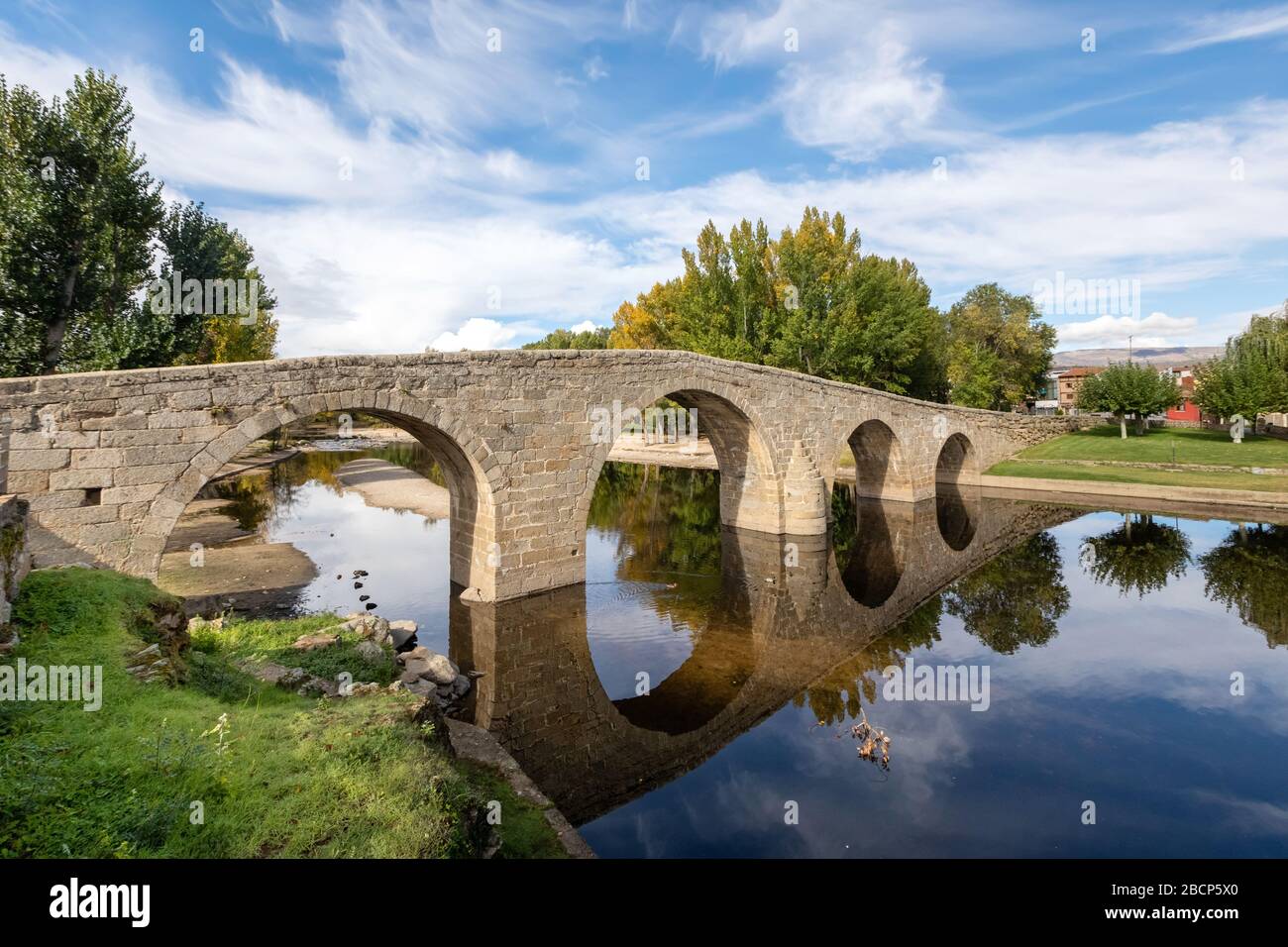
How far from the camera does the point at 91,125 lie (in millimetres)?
19234

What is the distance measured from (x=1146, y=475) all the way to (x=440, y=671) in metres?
32.9

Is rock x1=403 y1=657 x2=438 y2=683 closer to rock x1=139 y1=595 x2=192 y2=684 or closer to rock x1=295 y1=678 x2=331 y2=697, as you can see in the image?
rock x1=295 y1=678 x2=331 y2=697

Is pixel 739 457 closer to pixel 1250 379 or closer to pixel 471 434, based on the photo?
pixel 471 434

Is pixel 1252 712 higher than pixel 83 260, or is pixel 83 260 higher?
pixel 83 260

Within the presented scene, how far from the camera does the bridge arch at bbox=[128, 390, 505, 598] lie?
10.8m

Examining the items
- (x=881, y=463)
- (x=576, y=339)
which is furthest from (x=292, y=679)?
(x=576, y=339)

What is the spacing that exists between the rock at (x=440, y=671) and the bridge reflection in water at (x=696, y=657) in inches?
21.4

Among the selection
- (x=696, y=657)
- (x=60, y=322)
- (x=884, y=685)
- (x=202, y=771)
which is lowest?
(x=884, y=685)

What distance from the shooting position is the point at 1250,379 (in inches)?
1344
